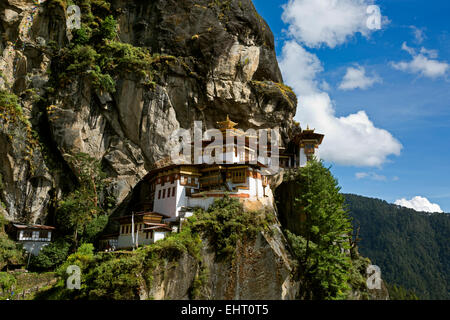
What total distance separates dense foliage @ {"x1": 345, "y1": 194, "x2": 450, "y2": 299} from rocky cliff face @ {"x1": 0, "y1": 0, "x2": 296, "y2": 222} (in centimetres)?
9084

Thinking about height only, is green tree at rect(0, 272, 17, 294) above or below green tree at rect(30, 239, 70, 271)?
below

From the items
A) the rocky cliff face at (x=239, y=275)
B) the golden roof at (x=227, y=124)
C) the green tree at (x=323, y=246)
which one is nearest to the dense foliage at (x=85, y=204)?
the rocky cliff face at (x=239, y=275)

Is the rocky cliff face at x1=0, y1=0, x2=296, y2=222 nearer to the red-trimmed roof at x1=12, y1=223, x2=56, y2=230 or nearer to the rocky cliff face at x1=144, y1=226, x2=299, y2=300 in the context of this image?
the red-trimmed roof at x1=12, y1=223, x2=56, y2=230

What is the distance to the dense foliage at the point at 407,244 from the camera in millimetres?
127875

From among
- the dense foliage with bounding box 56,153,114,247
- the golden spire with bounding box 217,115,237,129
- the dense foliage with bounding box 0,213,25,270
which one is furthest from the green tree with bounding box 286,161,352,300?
the dense foliage with bounding box 0,213,25,270

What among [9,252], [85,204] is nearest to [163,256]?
[85,204]

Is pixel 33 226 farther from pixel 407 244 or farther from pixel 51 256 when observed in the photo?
pixel 407 244

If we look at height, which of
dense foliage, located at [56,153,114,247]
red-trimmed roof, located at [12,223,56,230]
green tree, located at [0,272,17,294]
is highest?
dense foliage, located at [56,153,114,247]

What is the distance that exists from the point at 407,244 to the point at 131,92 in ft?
492

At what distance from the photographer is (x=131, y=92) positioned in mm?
44188

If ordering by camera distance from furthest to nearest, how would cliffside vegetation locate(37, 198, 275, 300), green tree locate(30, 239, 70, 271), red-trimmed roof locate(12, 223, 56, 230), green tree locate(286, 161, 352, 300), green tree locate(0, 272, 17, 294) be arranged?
1. red-trimmed roof locate(12, 223, 56, 230)
2. green tree locate(30, 239, 70, 271)
3. green tree locate(286, 161, 352, 300)
4. green tree locate(0, 272, 17, 294)
5. cliffside vegetation locate(37, 198, 275, 300)

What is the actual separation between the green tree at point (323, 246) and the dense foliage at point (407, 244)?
9618cm

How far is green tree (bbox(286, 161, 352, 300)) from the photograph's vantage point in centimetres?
3053

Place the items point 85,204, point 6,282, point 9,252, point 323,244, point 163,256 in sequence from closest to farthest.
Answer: point 163,256, point 6,282, point 323,244, point 9,252, point 85,204
